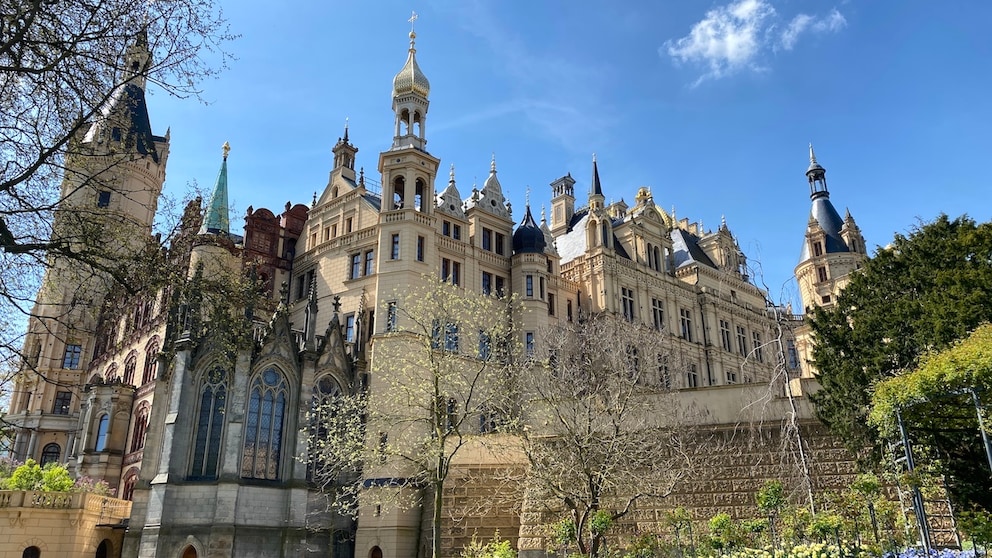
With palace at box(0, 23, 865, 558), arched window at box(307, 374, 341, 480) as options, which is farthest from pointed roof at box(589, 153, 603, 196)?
arched window at box(307, 374, 341, 480)

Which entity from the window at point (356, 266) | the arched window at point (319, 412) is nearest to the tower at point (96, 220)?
the arched window at point (319, 412)

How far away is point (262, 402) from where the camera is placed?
32.0m

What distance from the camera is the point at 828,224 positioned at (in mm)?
A: 70125

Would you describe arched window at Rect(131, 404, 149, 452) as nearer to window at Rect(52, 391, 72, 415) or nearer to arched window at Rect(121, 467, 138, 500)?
arched window at Rect(121, 467, 138, 500)

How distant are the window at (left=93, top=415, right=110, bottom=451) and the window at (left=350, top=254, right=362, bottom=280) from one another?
51.1ft

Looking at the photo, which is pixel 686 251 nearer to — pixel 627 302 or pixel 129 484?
pixel 627 302

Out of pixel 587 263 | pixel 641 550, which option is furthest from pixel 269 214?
pixel 641 550

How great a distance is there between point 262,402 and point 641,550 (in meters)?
18.0

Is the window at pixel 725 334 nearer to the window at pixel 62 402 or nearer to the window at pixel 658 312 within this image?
the window at pixel 658 312

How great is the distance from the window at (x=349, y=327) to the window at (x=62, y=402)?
83.9 feet

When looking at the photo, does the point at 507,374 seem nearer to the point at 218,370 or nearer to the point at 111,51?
the point at 218,370

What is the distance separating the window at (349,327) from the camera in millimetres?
37478

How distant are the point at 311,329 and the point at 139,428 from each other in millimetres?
11938

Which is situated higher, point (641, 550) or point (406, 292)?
point (406, 292)
